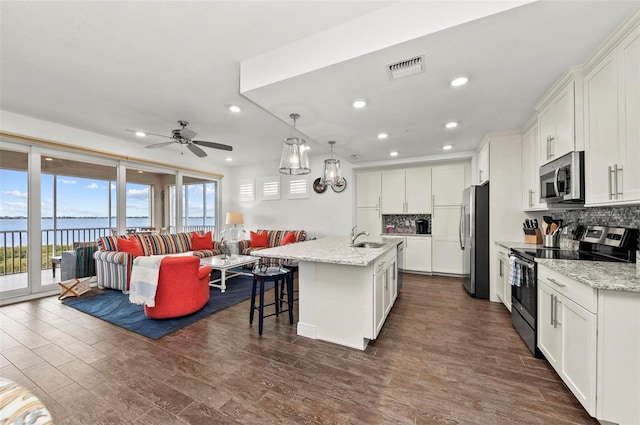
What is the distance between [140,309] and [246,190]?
168 inches

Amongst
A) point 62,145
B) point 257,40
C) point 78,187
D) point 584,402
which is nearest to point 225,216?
point 78,187

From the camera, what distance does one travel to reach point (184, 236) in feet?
18.4

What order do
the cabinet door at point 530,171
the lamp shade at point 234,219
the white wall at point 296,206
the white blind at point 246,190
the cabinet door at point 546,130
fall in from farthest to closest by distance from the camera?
1. the white blind at point 246,190
2. the lamp shade at point 234,219
3. the white wall at point 296,206
4. the cabinet door at point 530,171
5. the cabinet door at point 546,130

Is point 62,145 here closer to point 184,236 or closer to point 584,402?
point 184,236

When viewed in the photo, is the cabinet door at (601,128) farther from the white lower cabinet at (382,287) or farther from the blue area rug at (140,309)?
the blue area rug at (140,309)

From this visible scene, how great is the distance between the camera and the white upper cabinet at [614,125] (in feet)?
5.45

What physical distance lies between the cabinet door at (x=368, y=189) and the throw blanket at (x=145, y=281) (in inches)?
167

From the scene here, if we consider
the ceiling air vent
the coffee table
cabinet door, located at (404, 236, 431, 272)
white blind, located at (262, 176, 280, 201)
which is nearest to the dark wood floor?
the coffee table

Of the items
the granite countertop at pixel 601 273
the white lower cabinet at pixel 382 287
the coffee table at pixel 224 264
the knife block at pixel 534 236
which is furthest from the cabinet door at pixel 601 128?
the coffee table at pixel 224 264

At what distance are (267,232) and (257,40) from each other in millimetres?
4626

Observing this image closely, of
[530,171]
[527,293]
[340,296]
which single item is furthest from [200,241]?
[530,171]

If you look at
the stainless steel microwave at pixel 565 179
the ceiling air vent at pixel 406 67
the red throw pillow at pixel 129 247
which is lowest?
the red throw pillow at pixel 129 247

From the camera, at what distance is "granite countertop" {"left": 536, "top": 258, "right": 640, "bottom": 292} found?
55.4 inches

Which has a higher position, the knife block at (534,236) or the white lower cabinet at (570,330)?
the knife block at (534,236)
